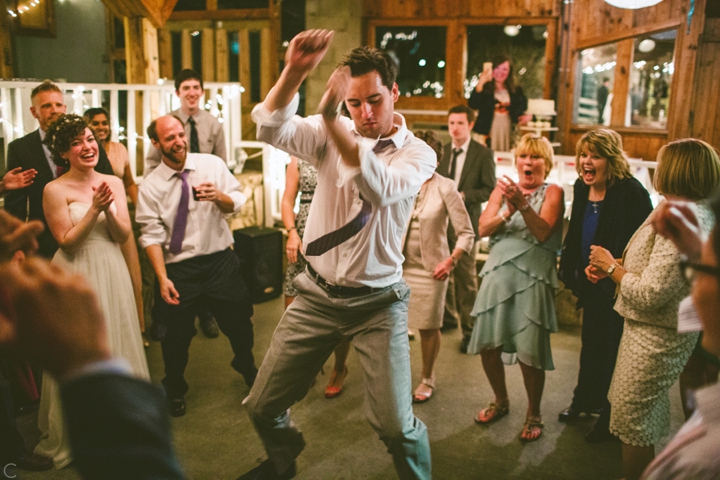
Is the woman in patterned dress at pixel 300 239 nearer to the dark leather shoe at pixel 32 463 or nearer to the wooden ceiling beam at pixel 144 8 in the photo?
the dark leather shoe at pixel 32 463

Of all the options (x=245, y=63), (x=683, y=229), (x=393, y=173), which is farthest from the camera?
(x=245, y=63)

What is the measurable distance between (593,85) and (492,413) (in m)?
6.05

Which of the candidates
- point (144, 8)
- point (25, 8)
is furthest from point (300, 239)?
point (25, 8)

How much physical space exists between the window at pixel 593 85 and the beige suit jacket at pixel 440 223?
4.98 meters

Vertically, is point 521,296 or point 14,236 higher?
point 14,236

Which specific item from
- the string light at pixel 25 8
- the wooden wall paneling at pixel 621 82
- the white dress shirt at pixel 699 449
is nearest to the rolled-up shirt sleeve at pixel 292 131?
the white dress shirt at pixel 699 449

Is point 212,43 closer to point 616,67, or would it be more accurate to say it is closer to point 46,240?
point 616,67

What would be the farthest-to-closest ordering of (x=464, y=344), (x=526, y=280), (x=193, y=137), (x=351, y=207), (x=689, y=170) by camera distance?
(x=193, y=137) → (x=464, y=344) → (x=526, y=280) → (x=689, y=170) → (x=351, y=207)

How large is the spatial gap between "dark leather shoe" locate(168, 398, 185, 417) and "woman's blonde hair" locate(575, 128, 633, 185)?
248cm

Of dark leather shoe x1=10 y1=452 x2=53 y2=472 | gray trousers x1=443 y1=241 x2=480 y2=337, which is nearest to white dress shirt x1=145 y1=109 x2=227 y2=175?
gray trousers x1=443 y1=241 x2=480 y2=337

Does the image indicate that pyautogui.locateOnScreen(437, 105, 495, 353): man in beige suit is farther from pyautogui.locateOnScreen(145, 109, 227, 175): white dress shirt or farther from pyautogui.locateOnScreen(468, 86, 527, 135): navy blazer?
pyautogui.locateOnScreen(468, 86, 527, 135): navy blazer

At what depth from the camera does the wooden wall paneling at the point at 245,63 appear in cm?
884

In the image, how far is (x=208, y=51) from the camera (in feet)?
29.6

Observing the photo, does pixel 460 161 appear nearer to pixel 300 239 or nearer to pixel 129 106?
pixel 300 239
